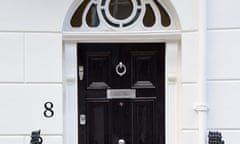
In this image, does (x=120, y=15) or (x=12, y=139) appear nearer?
(x=12, y=139)

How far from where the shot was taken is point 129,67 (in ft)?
13.3

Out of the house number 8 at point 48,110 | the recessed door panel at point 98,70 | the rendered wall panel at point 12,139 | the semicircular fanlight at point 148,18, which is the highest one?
the semicircular fanlight at point 148,18

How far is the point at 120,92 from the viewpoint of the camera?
13.3 ft

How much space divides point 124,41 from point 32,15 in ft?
3.24

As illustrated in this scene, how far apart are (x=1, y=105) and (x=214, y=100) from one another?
217 cm

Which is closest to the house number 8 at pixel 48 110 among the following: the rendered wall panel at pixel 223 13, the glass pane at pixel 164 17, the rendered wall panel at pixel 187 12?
the glass pane at pixel 164 17

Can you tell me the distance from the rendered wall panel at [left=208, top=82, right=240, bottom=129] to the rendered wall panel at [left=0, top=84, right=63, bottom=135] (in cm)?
154

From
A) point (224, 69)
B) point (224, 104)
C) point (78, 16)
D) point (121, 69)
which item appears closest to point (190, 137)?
point (224, 104)

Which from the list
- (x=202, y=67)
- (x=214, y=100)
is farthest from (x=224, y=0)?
(x=214, y=100)

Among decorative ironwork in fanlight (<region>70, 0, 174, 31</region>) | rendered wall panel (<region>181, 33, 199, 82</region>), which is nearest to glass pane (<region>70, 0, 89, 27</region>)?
decorative ironwork in fanlight (<region>70, 0, 174, 31</region>)

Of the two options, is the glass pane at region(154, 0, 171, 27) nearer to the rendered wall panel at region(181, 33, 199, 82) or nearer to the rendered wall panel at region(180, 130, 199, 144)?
the rendered wall panel at region(181, 33, 199, 82)

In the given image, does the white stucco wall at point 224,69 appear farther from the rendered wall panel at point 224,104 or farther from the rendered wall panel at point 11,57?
the rendered wall panel at point 11,57

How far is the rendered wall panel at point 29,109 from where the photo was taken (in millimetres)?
3781

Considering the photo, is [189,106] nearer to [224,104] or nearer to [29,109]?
[224,104]
